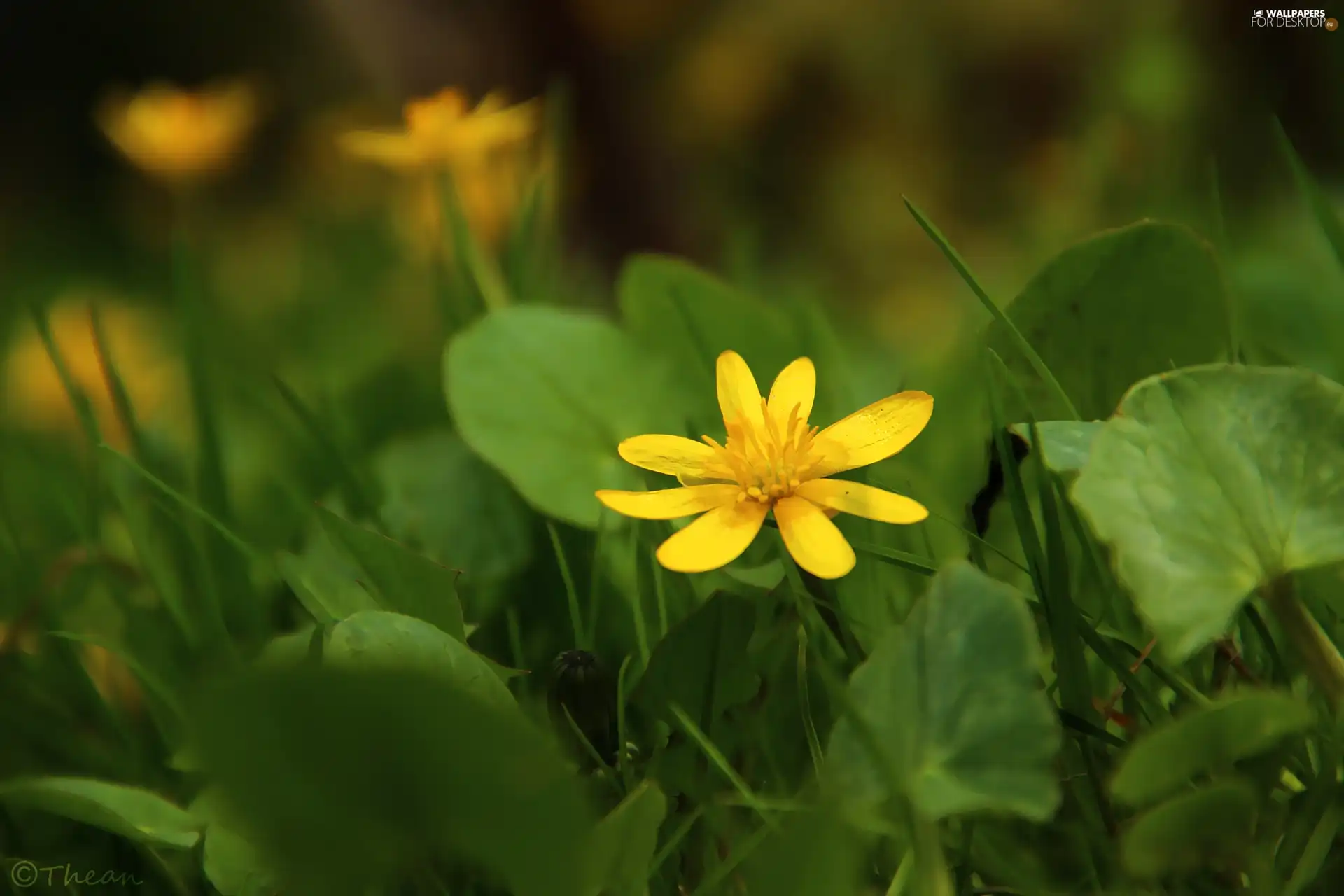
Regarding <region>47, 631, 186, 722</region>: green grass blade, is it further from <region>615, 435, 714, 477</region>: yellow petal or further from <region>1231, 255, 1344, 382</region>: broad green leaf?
<region>1231, 255, 1344, 382</region>: broad green leaf

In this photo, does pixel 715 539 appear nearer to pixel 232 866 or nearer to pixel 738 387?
pixel 738 387

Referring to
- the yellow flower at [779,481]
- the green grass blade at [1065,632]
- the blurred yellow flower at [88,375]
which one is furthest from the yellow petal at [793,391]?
the blurred yellow flower at [88,375]

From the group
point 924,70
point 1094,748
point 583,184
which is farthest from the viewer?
point 924,70

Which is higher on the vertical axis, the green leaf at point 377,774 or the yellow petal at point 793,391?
the yellow petal at point 793,391

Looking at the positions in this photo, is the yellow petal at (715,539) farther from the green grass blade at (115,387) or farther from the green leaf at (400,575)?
the green grass blade at (115,387)

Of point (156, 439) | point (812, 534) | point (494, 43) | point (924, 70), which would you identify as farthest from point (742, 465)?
point (924, 70)

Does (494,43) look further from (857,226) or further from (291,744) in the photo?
(291,744)
